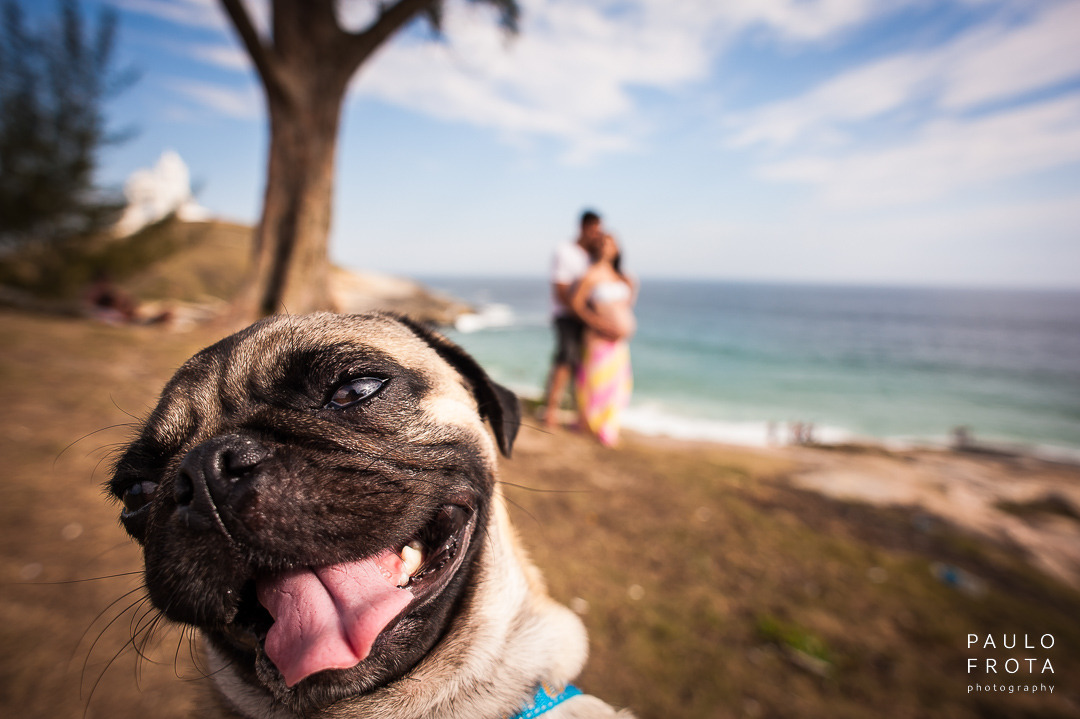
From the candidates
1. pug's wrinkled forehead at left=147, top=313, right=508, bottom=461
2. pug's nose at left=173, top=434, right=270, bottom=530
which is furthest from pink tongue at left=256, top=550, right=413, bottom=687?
pug's wrinkled forehead at left=147, top=313, right=508, bottom=461

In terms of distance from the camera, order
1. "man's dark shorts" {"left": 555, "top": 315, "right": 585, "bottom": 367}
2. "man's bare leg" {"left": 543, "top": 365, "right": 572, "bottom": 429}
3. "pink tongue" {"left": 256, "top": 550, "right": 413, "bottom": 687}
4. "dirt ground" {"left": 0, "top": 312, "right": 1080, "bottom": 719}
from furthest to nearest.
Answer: "man's bare leg" {"left": 543, "top": 365, "right": 572, "bottom": 429}, "man's dark shorts" {"left": 555, "top": 315, "right": 585, "bottom": 367}, "dirt ground" {"left": 0, "top": 312, "right": 1080, "bottom": 719}, "pink tongue" {"left": 256, "top": 550, "right": 413, "bottom": 687}

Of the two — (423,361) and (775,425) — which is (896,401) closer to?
(775,425)

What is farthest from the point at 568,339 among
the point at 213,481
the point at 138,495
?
the point at 213,481

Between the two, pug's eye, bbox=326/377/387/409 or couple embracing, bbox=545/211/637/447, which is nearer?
pug's eye, bbox=326/377/387/409

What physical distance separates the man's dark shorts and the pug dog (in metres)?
5.87

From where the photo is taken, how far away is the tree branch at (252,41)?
8.07 m

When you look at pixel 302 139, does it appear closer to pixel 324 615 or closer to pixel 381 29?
pixel 381 29

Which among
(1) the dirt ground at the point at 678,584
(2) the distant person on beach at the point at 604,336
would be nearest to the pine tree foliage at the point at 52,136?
(1) the dirt ground at the point at 678,584

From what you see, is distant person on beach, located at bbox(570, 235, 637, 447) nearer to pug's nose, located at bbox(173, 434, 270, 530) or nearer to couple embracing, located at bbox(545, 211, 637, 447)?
couple embracing, located at bbox(545, 211, 637, 447)

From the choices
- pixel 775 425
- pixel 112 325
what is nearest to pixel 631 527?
pixel 112 325

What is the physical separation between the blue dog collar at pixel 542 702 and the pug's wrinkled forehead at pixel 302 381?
976mm

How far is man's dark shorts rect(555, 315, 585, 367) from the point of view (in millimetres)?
7930

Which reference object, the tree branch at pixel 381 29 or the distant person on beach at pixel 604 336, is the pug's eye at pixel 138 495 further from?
the tree branch at pixel 381 29

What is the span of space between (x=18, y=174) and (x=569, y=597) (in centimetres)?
2178
